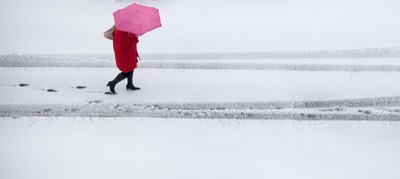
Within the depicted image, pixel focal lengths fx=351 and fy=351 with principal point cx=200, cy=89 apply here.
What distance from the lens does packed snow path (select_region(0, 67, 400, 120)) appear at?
491 centimetres

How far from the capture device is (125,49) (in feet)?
15.3

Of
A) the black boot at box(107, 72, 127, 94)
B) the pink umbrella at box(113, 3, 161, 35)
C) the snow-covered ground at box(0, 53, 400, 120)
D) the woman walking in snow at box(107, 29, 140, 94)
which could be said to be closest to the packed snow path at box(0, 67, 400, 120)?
the snow-covered ground at box(0, 53, 400, 120)

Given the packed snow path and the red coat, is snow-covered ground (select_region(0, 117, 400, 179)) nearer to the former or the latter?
the packed snow path

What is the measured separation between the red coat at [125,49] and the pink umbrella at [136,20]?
8.6 inches

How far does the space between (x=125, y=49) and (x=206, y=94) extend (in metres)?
1.45

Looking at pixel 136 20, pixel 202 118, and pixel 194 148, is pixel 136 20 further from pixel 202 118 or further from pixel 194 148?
pixel 194 148

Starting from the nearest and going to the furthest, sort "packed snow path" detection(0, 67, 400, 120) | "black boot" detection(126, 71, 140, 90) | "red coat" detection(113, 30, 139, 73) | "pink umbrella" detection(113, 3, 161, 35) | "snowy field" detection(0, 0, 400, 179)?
1. "snowy field" detection(0, 0, 400, 179)
2. "pink umbrella" detection(113, 3, 161, 35)
3. "red coat" detection(113, 30, 139, 73)
4. "packed snow path" detection(0, 67, 400, 120)
5. "black boot" detection(126, 71, 140, 90)

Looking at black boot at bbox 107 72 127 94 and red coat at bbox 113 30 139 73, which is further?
black boot at bbox 107 72 127 94

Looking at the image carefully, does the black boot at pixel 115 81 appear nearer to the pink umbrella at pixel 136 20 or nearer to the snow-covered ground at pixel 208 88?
the snow-covered ground at pixel 208 88

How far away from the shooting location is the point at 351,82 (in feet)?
18.8

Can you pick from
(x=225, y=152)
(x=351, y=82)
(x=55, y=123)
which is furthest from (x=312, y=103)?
(x=55, y=123)

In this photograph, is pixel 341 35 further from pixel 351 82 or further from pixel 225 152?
pixel 225 152

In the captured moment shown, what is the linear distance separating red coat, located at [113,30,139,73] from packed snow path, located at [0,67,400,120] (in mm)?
595

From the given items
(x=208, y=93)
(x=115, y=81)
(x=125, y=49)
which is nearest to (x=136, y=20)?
(x=125, y=49)
